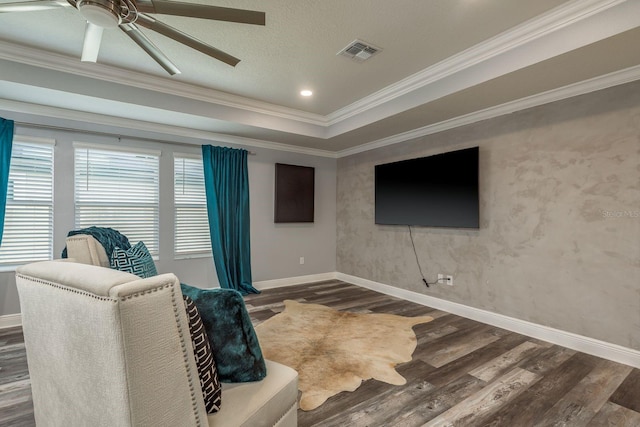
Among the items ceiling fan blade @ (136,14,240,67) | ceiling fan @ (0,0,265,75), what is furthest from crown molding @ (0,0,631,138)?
ceiling fan blade @ (136,14,240,67)

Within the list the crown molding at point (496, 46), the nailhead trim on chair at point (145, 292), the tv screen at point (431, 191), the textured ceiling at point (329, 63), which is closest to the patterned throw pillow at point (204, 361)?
the nailhead trim on chair at point (145, 292)

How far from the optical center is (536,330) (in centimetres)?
318

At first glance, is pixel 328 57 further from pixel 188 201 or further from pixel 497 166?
pixel 188 201

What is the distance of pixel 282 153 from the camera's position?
5281 mm

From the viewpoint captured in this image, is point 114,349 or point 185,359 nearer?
point 114,349

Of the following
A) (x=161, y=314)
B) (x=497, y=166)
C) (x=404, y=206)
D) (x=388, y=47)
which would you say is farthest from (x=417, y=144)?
(x=161, y=314)

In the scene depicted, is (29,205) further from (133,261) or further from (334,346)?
(334,346)

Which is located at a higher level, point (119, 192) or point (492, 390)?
point (119, 192)

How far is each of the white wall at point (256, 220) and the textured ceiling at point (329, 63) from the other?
297mm

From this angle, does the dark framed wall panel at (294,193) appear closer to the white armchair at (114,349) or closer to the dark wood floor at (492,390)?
the dark wood floor at (492,390)

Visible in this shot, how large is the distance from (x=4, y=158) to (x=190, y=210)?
6.49 feet

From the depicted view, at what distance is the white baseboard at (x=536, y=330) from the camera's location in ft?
8.73

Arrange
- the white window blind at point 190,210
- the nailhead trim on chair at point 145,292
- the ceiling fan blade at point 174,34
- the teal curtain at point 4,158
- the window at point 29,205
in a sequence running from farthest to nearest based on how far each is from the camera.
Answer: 1. the white window blind at point 190,210
2. the window at point 29,205
3. the teal curtain at point 4,158
4. the ceiling fan blade at point 174,34
5. the nailhead trim on chair at point 145,292

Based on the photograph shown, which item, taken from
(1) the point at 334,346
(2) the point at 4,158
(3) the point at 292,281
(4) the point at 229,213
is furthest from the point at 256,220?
(2) the point at 4,158
